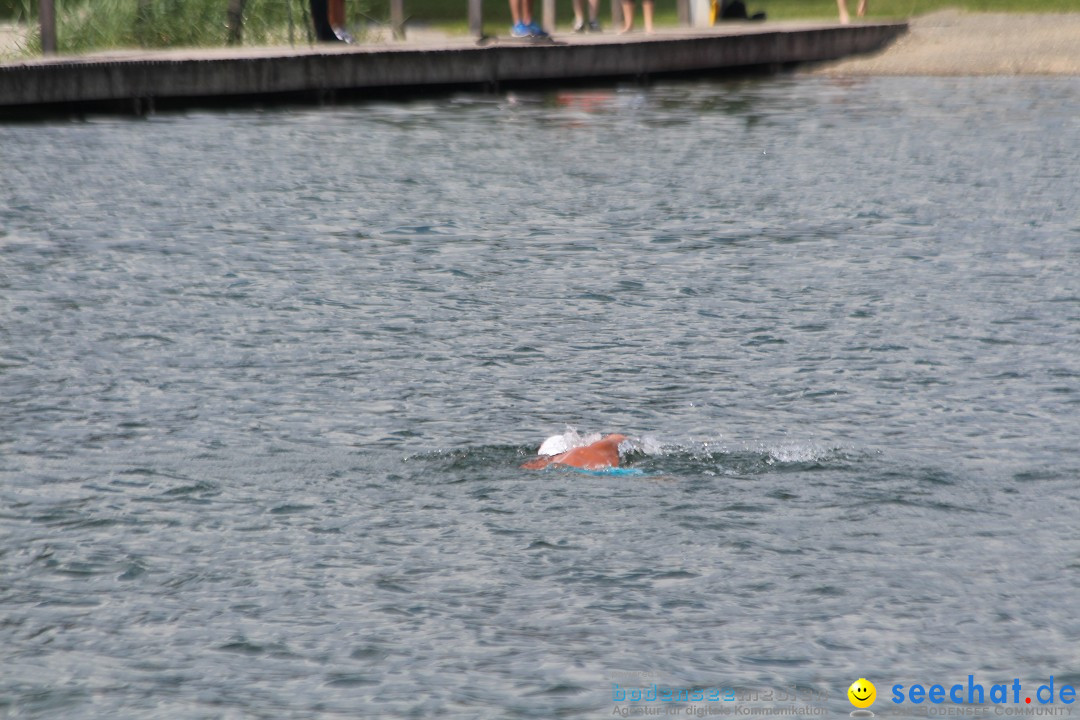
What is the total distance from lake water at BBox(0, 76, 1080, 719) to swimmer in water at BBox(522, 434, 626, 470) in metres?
0.12

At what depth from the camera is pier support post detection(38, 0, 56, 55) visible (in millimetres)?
26453

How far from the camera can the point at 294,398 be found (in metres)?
10.8

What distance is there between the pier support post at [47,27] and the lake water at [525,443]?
24.7 feet

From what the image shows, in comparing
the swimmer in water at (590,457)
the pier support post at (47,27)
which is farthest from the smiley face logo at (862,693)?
the pier support post at (47,27)

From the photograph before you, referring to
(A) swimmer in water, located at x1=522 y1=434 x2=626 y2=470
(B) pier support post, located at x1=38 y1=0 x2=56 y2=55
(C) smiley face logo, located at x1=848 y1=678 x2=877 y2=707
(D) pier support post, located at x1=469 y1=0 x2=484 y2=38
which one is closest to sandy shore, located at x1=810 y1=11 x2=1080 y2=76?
(D) pier support post, located at x1=469 y1=0 x2=484 y2=38

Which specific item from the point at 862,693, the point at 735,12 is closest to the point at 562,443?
the point at 862,693

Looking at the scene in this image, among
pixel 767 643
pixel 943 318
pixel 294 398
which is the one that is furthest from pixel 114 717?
pixel 943 318

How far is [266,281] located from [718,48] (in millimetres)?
17834

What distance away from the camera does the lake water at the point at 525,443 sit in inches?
273

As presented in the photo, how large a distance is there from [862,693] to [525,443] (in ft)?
11.3

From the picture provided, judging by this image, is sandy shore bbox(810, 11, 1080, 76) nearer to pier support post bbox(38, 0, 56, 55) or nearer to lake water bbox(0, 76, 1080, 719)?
lake water bbox(0, 76, 1080, 719)

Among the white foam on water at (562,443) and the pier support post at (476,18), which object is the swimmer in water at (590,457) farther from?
the pier support post at (476,18)

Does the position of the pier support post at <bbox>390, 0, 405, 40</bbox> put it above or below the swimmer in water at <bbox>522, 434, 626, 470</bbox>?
above

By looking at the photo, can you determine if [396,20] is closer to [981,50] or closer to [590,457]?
[981,50]
